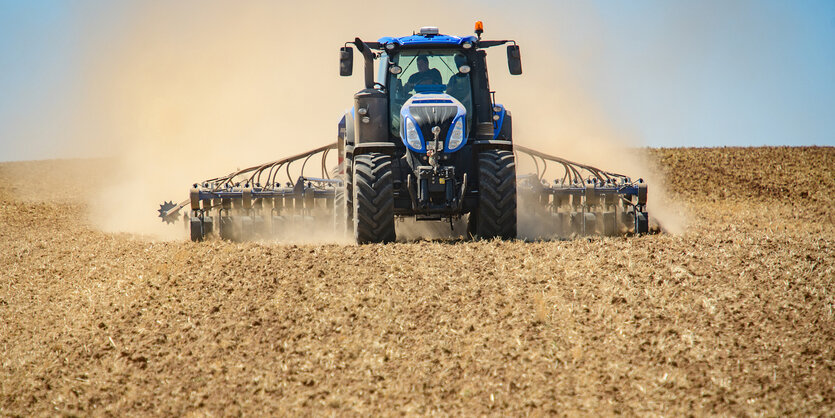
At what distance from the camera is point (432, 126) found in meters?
9.91

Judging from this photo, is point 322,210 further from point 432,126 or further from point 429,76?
point 432,126

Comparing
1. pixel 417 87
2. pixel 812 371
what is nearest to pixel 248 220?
pixel 417 87

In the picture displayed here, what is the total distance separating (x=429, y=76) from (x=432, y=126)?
120cm

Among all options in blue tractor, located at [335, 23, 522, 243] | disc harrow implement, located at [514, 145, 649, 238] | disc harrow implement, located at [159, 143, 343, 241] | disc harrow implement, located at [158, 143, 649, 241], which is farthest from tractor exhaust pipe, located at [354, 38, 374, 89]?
disc harrow implement, located at [514, 145, 649, 238]

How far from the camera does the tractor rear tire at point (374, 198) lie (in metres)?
9.80

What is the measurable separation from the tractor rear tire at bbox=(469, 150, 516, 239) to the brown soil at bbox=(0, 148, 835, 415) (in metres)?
0.49

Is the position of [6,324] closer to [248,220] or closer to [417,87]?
[248,220]

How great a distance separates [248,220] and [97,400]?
6.33m

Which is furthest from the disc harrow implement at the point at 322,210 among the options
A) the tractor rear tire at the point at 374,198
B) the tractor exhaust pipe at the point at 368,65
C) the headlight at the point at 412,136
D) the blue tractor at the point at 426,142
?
the headlight at the point at 412,136

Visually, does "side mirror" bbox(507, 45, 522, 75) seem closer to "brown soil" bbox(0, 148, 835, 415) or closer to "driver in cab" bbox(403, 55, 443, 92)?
"driver in cab" bbox(403, 55, 443, 92)

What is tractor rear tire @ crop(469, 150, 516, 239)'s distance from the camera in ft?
32.6

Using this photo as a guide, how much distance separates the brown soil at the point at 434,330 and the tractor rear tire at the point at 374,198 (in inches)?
16.2

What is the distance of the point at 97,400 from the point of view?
5746 mm

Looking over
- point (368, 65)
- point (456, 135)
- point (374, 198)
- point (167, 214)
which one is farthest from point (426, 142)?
point (167, 214)
